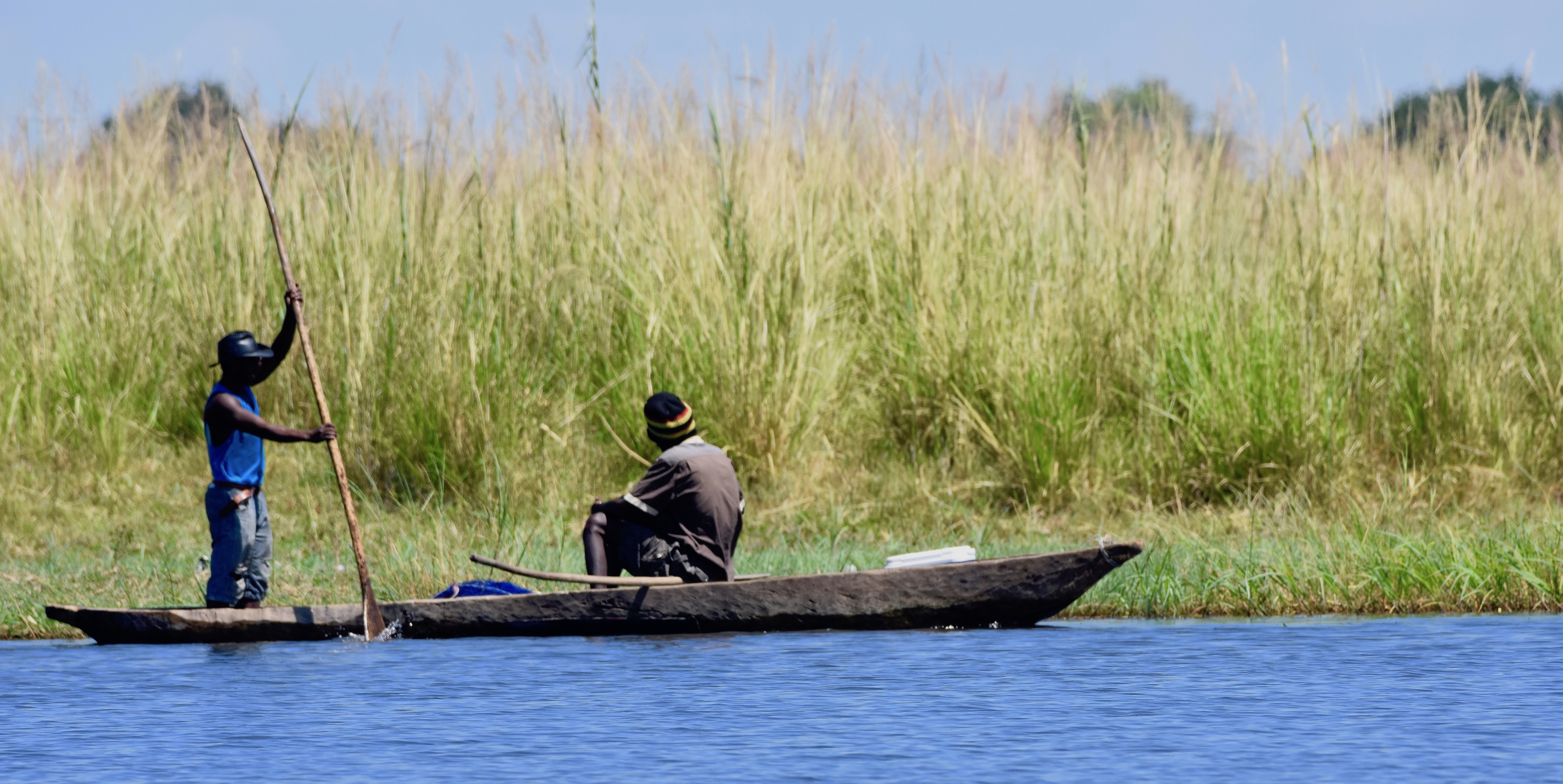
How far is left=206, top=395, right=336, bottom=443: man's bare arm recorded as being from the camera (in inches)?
349

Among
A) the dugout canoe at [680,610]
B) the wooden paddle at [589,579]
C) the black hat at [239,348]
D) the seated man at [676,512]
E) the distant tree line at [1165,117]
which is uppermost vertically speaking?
the distant tree line at [1165,117]

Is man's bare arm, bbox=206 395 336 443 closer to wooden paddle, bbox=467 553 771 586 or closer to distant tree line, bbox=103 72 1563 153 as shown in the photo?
wooden paddle, bbox=467 553 771 586

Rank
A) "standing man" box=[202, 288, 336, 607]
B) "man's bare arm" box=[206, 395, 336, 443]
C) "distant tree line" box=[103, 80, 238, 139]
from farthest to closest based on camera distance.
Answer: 1. "distant tree line" box=[103, 80, 238, 139]
2. "standing man" box=[202, 288, 336, 607]
3. "man's bare arm" box=[206, 395, 336, 443]

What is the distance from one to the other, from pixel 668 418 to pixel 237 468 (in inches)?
74.8

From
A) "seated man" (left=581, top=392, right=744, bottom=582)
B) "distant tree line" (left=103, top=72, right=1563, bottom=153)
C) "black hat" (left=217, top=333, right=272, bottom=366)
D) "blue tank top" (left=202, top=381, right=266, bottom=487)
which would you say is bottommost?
"seated man" (left=581, top=392, right=744, bottom=582)

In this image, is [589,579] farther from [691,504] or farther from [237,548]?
[237,548]

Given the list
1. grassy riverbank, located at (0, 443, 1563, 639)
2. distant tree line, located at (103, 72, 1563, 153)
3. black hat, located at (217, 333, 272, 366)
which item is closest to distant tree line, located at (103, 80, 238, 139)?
distant tree line, located at (103, 72, 1563, 153)

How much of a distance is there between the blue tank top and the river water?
755 mm

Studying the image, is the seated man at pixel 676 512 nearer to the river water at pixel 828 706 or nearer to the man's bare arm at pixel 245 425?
the river water at pixel 828 706

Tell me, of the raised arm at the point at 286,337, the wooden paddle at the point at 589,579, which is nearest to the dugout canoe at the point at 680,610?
the wooden paddle at the point at 589,579

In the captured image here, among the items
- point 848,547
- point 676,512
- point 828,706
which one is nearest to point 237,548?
point 676,512

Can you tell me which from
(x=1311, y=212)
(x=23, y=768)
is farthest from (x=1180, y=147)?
(x=23, y=768)

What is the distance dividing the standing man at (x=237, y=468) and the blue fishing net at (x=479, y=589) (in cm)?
82

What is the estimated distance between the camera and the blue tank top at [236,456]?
905cm
